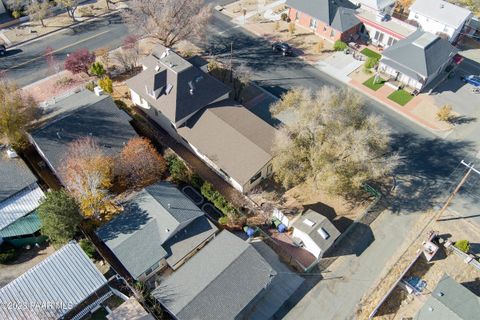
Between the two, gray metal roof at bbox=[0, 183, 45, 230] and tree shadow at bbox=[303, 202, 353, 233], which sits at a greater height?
gray metal roof at bbox=[0, 183, 45, 230]

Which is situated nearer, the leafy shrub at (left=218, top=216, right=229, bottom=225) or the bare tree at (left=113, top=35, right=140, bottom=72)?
the leafy shrub at (left=218, top=216, right=229, bottom=225)

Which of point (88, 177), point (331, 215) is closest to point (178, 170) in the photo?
point (88, 177)

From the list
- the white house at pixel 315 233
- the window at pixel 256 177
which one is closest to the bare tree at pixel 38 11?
the window at pixel 256 177

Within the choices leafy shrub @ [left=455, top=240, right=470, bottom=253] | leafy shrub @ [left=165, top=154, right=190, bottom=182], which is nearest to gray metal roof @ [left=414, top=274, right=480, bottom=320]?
leafy shrub @ [left=455, top=240, right=470, bottom=253]

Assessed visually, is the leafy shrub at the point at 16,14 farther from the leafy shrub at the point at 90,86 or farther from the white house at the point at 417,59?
the white house at the point at 417,59

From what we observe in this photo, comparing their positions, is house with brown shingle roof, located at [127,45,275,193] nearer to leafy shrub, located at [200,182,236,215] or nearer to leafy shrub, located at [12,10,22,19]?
leafy shrub, located at [200,182,236,215]

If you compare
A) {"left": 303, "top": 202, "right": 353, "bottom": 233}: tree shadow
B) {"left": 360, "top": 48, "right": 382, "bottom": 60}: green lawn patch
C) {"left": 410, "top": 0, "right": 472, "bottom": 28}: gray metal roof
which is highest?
{"left": 410, "top": 0, "right": 472, "bottom": 28}: gray metal roof
